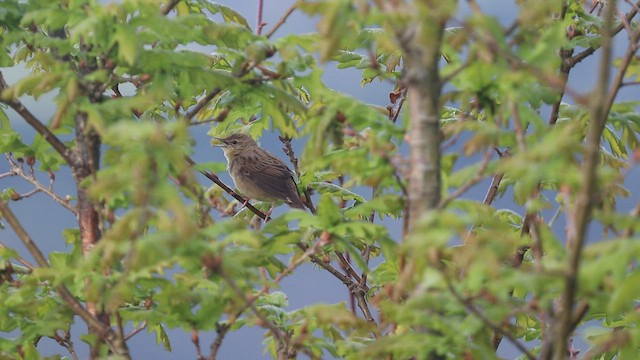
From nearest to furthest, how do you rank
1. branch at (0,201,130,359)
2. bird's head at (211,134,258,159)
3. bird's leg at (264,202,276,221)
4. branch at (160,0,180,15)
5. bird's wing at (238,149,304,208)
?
1. branch at (0,201,130,359)
2. branch at (160,0,180,15)
3. bird's leg at (264,202,276,221)
4. bird's wing at (238,149,304,208)
5. bird's head at (211,134,258,159)

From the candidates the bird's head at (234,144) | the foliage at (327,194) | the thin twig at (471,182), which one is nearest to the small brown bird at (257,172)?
the bird's head at (234,144)

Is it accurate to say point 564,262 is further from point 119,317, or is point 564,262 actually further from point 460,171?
point 119,317

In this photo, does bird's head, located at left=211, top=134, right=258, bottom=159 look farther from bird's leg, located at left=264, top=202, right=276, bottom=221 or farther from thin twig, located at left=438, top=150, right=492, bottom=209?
thin twig, located at left=438, top=150, right=492, bottom=209

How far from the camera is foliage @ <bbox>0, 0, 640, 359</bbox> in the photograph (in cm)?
393

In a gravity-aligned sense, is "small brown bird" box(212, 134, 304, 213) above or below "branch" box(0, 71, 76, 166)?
above

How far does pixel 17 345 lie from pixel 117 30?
246 centimetres

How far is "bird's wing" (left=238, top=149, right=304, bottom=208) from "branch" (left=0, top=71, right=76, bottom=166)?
374cm

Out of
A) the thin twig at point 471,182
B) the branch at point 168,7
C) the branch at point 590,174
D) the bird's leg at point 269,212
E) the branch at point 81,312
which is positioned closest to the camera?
the branch at point 590,174

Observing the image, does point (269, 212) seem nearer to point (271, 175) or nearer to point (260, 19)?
point (271, 175)

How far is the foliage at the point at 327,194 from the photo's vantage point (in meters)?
3.93

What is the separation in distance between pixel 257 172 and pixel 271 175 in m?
0.34

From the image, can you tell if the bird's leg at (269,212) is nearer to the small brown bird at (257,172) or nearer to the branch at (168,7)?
the small brown bird at (257,172)

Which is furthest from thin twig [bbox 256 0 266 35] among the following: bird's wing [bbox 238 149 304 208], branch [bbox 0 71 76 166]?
bird's wing [bbox 238 149 304 208]

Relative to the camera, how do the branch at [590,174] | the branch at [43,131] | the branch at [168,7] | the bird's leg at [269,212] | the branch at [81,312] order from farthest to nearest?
the bird's leg at [269,212]
the branch at [168,7]
the branch at [43,131]
the branch at [81,312]
the branch at [590,174]
